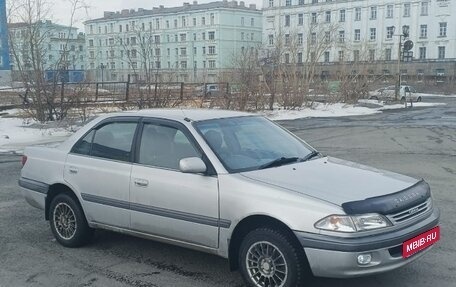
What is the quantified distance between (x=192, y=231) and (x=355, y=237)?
147 cm

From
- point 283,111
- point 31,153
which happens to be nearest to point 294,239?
point 31,153

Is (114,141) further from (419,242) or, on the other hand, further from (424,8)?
(424,8)

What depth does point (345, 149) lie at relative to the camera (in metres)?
13.9

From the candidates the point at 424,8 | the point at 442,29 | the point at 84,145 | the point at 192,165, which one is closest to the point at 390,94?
the point at 84,145

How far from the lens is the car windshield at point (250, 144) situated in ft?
15.5

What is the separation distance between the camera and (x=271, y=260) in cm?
419

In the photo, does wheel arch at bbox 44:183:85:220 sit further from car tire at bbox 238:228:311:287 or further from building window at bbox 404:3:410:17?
building window at bbox 404:3:410:17

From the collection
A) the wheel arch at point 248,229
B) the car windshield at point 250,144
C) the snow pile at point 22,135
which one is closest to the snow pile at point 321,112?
the snow pile at point 22,135

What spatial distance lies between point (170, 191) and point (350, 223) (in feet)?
5.49

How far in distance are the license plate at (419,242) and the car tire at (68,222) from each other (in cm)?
329

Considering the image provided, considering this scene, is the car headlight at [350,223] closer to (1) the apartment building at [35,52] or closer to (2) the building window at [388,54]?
(1) the apartment building at [35,52]

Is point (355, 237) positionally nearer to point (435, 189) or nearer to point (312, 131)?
point (435, 189)

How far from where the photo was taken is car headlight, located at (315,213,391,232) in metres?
3.86

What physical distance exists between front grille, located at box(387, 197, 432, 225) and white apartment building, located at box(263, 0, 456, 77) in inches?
2519
